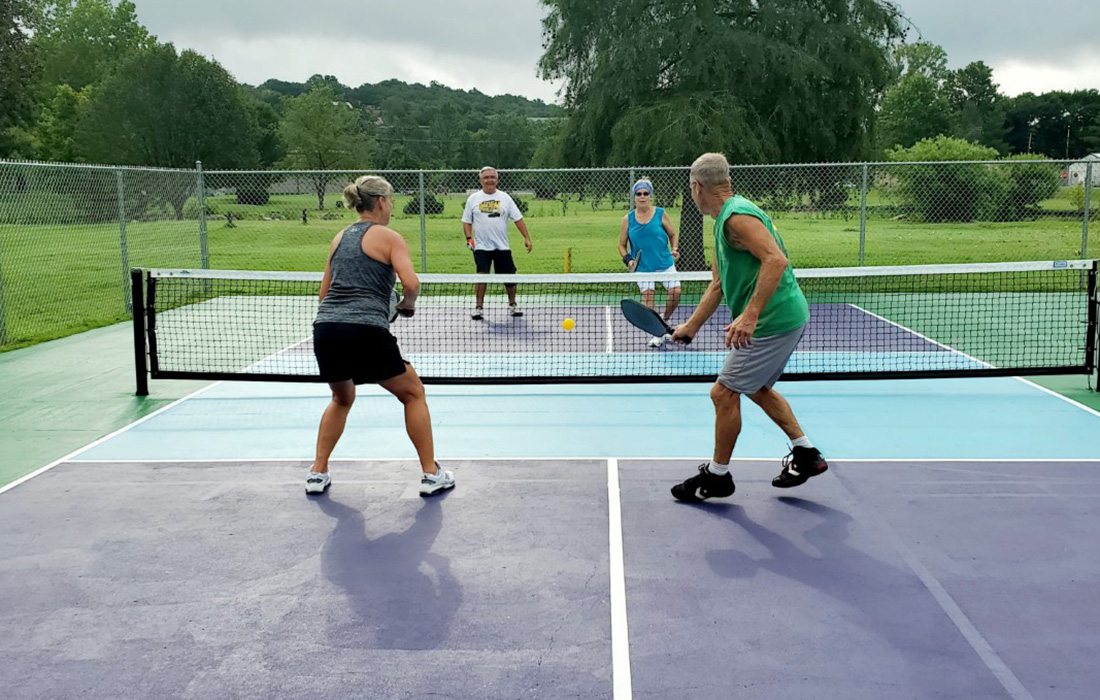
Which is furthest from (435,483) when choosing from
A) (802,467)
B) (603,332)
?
(603,332)

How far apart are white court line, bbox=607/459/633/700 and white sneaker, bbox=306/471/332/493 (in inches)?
63.6

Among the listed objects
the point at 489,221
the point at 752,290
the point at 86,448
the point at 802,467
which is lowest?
the point at 86,448

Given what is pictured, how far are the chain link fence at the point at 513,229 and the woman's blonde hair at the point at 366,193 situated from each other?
7.29 m

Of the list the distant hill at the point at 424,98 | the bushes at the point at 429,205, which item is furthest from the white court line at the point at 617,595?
the distant hill at the point at 424,98

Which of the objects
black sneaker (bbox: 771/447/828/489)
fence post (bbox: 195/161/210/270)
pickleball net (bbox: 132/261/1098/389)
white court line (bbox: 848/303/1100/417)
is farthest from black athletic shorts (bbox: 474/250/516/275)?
black sneaker (bbox: 771/447/828/489)

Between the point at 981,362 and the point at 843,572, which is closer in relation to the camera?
the point at 843,572

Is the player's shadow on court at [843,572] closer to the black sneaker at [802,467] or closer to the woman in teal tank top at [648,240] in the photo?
the black sneaker at [802,467]

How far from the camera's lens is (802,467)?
17.4 ft

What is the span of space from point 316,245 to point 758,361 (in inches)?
803

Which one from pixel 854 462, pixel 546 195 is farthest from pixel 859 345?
pixel 546 195

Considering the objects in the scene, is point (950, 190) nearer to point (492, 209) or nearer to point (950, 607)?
point (492, 209)

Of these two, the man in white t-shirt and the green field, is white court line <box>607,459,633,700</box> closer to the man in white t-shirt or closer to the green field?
the man in white t-shirt

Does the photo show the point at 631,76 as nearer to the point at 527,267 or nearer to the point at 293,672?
the point at 527,267

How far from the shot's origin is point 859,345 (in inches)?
412
